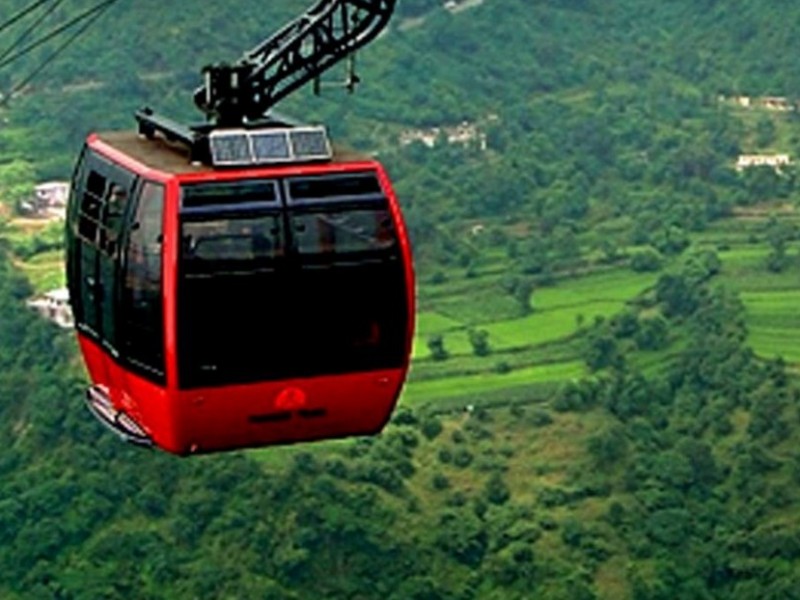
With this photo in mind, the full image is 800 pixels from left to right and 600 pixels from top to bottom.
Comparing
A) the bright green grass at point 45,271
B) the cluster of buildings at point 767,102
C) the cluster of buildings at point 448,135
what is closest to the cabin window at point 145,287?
the bright green grass at point 45,271

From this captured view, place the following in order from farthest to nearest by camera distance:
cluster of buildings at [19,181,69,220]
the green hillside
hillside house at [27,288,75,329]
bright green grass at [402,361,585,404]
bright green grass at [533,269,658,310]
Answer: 1. cluster of buildings at [19,181,69,220]
2. bright green grass at [533,269,658,310]
3. bright green grass at [402,361,585,404]
4. hillside house at [27,288,75,329]
5. the green hillside

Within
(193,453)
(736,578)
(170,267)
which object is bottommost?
(736,578)

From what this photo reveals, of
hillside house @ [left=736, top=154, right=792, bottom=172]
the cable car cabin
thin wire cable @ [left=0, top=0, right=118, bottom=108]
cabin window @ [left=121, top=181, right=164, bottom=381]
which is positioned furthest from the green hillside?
cabin window @ [left=121, top=181, right=164, bottom=381]

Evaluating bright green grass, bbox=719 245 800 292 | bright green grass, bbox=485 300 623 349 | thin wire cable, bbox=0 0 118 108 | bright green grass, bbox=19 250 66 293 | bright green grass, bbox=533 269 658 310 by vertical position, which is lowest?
bright green grass, bbox=533 269 658 310

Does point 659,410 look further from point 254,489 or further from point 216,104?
point 216,104

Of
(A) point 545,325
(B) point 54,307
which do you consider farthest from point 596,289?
(B) point 54,307

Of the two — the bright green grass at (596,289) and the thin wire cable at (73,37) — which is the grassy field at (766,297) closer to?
the bright green grass at (596,289)

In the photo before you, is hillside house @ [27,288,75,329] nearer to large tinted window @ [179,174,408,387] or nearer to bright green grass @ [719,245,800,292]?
bright green grass @ [719,245,800,292]

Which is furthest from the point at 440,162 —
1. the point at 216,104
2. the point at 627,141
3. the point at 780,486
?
the point at 216,104

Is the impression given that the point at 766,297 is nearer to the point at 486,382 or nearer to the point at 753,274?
the point at 753,274
